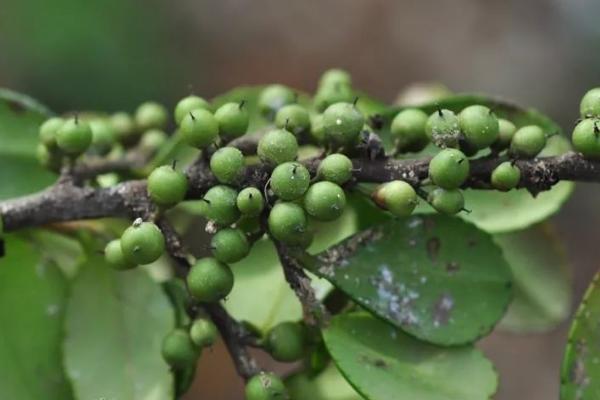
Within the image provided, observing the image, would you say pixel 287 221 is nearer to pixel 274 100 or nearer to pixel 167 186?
pixel 167 186

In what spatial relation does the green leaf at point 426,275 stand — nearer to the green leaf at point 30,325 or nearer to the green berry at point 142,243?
the green berry at point 142,243

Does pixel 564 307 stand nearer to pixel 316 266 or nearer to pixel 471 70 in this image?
pixel 316 266

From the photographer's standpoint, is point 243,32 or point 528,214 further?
point 243,32

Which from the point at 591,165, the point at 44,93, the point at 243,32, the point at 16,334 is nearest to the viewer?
the point at 591,165

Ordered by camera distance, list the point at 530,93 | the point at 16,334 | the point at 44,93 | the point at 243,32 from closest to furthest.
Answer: the point at 16,334
the point at 44,93
the point at 530,93
the point at 243,32

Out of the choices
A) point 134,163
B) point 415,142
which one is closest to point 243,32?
point 134,163

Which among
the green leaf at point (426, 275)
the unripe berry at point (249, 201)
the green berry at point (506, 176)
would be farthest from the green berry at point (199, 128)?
the green berry at point (506, 176)
